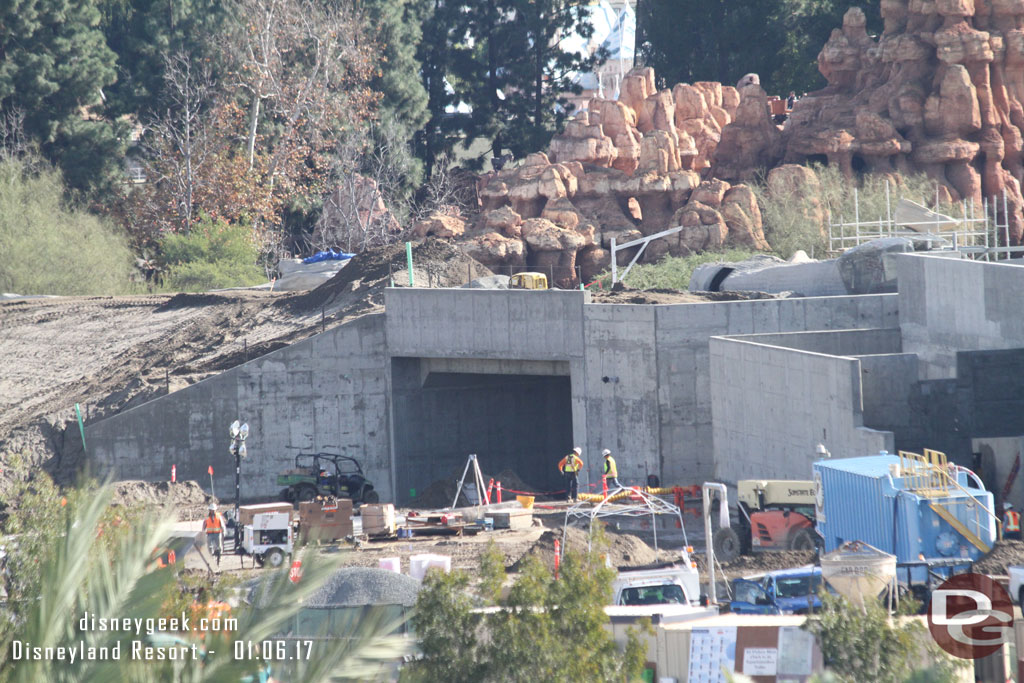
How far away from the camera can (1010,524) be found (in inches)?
904

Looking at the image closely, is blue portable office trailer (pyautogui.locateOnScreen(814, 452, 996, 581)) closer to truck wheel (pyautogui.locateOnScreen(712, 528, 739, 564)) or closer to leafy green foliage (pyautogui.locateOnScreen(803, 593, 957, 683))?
truck wheel (pyautogui.locateOnScreen(712, 528, 739, 564))

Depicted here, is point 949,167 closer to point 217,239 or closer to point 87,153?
point 217,239

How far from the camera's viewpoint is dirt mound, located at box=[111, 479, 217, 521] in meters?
33.6

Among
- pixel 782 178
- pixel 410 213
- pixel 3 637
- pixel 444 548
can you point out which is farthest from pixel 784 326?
pixel 410 213

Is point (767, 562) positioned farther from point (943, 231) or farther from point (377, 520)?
point (943, 231)

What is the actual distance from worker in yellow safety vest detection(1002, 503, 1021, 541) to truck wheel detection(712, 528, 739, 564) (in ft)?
15.5

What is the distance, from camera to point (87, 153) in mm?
A: 60344

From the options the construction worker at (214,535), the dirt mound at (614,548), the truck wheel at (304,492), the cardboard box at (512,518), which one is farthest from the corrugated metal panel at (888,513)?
the truck wheel at (304,492)

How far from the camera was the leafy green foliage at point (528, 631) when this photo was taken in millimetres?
12555

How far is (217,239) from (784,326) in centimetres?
2990

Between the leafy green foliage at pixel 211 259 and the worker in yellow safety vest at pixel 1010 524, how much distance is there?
38.1m

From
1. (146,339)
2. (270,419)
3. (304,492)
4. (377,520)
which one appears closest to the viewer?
(377,520)

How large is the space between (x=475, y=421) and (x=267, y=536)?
1493 centimetres

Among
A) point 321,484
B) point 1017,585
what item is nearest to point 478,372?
point 321,484
